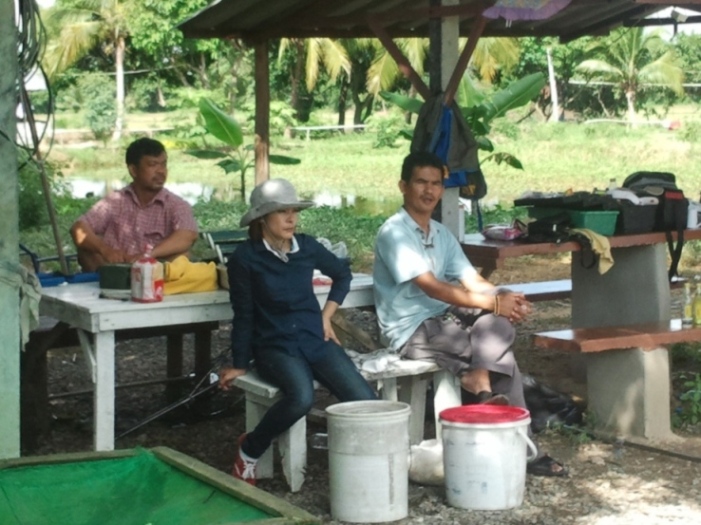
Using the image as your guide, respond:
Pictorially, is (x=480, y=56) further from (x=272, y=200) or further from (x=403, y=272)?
(x=272, y=200)

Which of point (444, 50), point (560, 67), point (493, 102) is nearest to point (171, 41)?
point (560, 67)

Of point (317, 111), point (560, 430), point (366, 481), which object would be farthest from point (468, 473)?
point (317, 111)

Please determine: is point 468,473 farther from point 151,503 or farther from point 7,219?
point 7,219

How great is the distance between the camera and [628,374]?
20.5 ft

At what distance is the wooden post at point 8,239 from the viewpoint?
4574mm

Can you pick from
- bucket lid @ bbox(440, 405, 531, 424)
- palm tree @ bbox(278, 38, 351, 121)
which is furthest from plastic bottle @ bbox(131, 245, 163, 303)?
palm tree @ bbox(278, 38, 351, 121)

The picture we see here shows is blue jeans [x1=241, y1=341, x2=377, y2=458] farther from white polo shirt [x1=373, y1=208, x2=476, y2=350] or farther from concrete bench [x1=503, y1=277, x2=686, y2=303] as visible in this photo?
concrete bench [x1=503, y1=277, x2=686, y2=303]

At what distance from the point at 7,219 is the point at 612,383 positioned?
3256mm

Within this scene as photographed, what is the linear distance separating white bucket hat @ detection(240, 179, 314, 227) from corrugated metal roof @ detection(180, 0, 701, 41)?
143 inches

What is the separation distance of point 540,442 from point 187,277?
6.57 ft

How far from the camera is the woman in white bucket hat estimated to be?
539 cm

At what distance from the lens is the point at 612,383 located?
634 cm

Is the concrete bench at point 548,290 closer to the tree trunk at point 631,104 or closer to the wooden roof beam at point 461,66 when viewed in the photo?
the wooden roof beam at point 461,66

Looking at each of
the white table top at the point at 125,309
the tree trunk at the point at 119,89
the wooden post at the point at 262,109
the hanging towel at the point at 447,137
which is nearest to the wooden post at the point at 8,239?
the white table top at the point at 125,309
